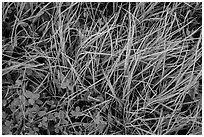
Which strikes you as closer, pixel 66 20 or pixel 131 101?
pixel 131 101

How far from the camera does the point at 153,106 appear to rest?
1478 mm

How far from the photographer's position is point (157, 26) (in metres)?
1.61

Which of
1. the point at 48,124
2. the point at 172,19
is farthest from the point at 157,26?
the point at 48,124

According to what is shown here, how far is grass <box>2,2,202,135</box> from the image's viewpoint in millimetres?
1415

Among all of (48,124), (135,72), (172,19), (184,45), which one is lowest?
(48,124)

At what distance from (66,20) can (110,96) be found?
409 mm

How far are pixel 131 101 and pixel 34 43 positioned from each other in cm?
49

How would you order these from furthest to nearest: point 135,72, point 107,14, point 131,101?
point 107,14 < point 135,72 < point 131,101

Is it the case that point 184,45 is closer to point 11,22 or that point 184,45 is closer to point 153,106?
point 153,106

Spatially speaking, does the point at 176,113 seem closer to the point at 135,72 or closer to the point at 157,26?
the point at 135,72

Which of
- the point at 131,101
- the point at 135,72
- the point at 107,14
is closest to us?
the point at 131,101

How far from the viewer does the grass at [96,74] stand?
1.42 m

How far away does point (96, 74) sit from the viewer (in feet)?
4.84

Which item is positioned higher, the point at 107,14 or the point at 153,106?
the point at 107,14
